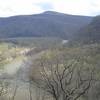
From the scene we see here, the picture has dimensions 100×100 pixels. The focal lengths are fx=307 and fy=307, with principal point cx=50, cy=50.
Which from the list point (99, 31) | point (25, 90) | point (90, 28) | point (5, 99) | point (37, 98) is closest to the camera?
point (5, 99)

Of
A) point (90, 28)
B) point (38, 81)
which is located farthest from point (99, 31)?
point (38, 81)

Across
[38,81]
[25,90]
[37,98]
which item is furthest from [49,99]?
[38,81]

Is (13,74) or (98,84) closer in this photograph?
(98,84)

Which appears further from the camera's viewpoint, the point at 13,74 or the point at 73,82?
the point at 13,74

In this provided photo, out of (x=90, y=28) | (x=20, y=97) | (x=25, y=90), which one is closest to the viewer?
(x=20, y=97)

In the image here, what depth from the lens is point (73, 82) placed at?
3191cm

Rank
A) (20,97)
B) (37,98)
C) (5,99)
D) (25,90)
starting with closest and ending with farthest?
1. (5,99)
2. (37,98)
3. (20,97)
4. (25,90)

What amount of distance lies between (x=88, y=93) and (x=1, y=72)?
27835 millimetres

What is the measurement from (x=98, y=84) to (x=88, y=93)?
63.7 inches

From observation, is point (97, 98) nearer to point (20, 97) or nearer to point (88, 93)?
point (88, 93)

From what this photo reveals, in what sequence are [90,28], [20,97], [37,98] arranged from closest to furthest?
[37,98], [20,97], [90,28]

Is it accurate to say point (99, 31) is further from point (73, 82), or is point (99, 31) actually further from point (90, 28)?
point (73, 82)

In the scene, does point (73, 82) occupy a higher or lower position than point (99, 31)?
lower

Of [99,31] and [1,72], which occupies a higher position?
[99,31]
